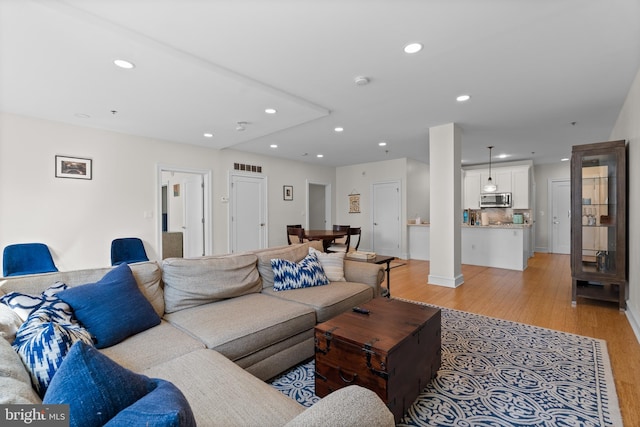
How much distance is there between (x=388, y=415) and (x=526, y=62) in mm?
3080

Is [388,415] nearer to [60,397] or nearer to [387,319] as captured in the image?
[60,397]

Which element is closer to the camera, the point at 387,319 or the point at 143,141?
the point at 387,319

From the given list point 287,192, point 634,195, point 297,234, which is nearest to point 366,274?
point 297,234

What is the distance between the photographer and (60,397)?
0.67 meters

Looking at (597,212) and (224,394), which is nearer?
(224,394)

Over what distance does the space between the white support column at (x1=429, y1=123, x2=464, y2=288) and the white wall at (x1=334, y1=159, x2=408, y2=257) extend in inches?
102

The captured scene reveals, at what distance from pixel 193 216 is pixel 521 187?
7.68m

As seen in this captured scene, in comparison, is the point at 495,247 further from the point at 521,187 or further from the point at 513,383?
the point at 513,383

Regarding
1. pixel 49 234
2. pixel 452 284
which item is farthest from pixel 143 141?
pixel 452 284

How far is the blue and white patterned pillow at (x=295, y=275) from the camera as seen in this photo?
2721 mm

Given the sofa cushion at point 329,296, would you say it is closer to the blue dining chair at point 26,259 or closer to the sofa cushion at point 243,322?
the sofa cushion at point 243,322

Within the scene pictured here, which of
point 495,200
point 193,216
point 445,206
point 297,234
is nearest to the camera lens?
point 445,206

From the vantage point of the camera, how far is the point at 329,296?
2.51 meters

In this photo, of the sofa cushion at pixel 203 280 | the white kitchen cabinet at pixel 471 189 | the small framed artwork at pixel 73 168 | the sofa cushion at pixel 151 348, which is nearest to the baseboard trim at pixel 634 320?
the sofa cushion at pixel 203 280
